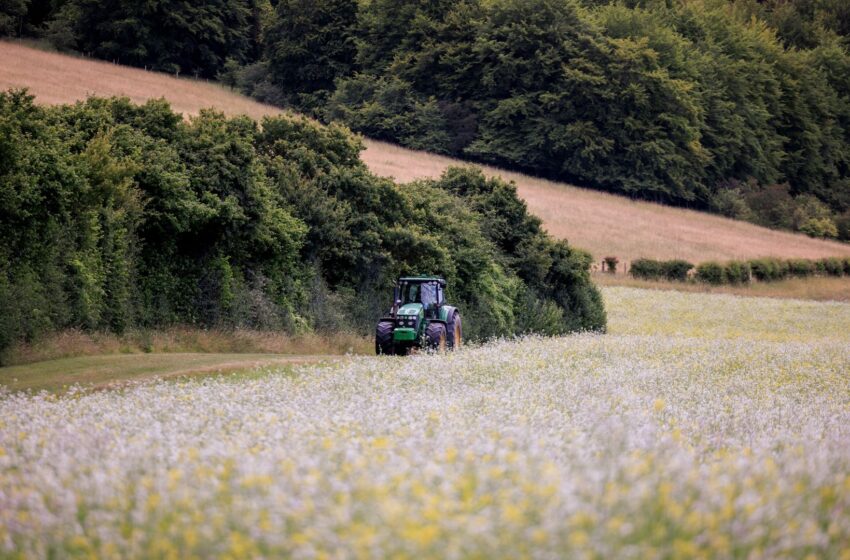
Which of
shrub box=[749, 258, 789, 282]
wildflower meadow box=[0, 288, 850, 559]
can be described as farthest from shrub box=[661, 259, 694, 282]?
wildflower meadow box=[0, 288, 850, 559]

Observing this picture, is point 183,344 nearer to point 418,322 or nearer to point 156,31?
point 418,322

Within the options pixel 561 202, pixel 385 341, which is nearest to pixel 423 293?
pixel 385 341

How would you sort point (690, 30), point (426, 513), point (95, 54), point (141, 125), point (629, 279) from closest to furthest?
point (426, 513) → point (141, 125) → point (629, 279) → point (95, 54) → point (690, 30)

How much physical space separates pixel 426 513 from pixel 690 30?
Answer: 402 ft

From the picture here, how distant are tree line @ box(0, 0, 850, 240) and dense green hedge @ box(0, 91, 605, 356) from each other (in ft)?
178

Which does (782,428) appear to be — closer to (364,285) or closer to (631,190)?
(364,285)

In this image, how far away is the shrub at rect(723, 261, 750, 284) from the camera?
6725 cm

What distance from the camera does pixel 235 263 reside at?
2839cm

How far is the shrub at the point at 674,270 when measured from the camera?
2589 inches

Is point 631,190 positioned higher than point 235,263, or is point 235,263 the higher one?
point 631,190

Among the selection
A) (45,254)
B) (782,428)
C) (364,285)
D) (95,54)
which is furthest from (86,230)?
(95,54)

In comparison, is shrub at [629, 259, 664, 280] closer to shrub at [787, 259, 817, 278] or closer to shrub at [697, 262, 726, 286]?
shrub at [697, 262, 726, 286]

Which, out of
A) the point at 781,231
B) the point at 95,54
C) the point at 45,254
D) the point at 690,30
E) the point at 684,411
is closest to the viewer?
the point at 684,411

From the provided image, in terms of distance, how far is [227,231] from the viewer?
89.5 feet
